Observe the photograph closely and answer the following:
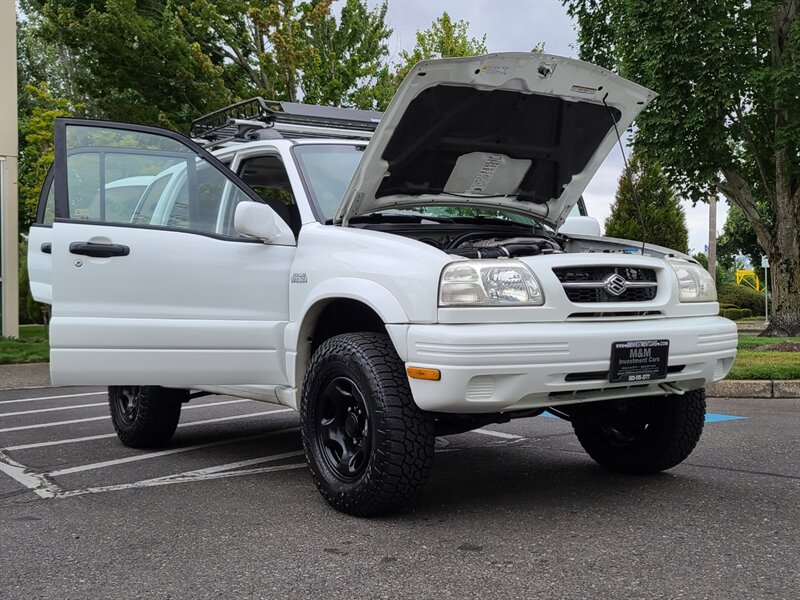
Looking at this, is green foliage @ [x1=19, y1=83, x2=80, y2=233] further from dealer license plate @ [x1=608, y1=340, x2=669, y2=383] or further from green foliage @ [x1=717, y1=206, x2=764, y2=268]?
green foliage @ [x1=717, y1=206, x2=764, y2=268]

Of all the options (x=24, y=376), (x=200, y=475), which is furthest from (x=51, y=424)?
(x=24, y=376)

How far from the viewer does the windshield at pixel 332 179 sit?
15.9ft

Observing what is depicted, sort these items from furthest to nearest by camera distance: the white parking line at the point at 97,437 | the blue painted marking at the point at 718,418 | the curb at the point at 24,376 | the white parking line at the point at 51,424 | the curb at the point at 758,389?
the curb at the point at 24,376
the curb at the point at 758,389
the white parking line at the point at 51,424
the blue painted marking at the point at 718,418
the white parking line at the point at 97,437

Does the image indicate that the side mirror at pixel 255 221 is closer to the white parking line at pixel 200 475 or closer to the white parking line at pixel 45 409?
the white parking line at pixel 200 475

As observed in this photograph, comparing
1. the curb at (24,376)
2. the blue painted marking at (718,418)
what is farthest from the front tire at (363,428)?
the curb at (24,376)

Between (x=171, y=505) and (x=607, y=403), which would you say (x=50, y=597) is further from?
(x=607, y=403)

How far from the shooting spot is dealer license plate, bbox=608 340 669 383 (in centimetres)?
396

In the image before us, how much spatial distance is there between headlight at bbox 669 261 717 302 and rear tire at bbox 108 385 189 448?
328cm

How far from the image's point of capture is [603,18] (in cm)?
1947

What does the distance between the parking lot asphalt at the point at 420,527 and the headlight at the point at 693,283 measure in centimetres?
99

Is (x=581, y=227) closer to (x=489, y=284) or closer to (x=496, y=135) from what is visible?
(x=496, y=135)

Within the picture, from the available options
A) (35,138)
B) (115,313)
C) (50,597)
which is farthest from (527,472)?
(35,138)

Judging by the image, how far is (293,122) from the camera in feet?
19.0

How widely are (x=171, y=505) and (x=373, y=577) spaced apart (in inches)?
62.6
